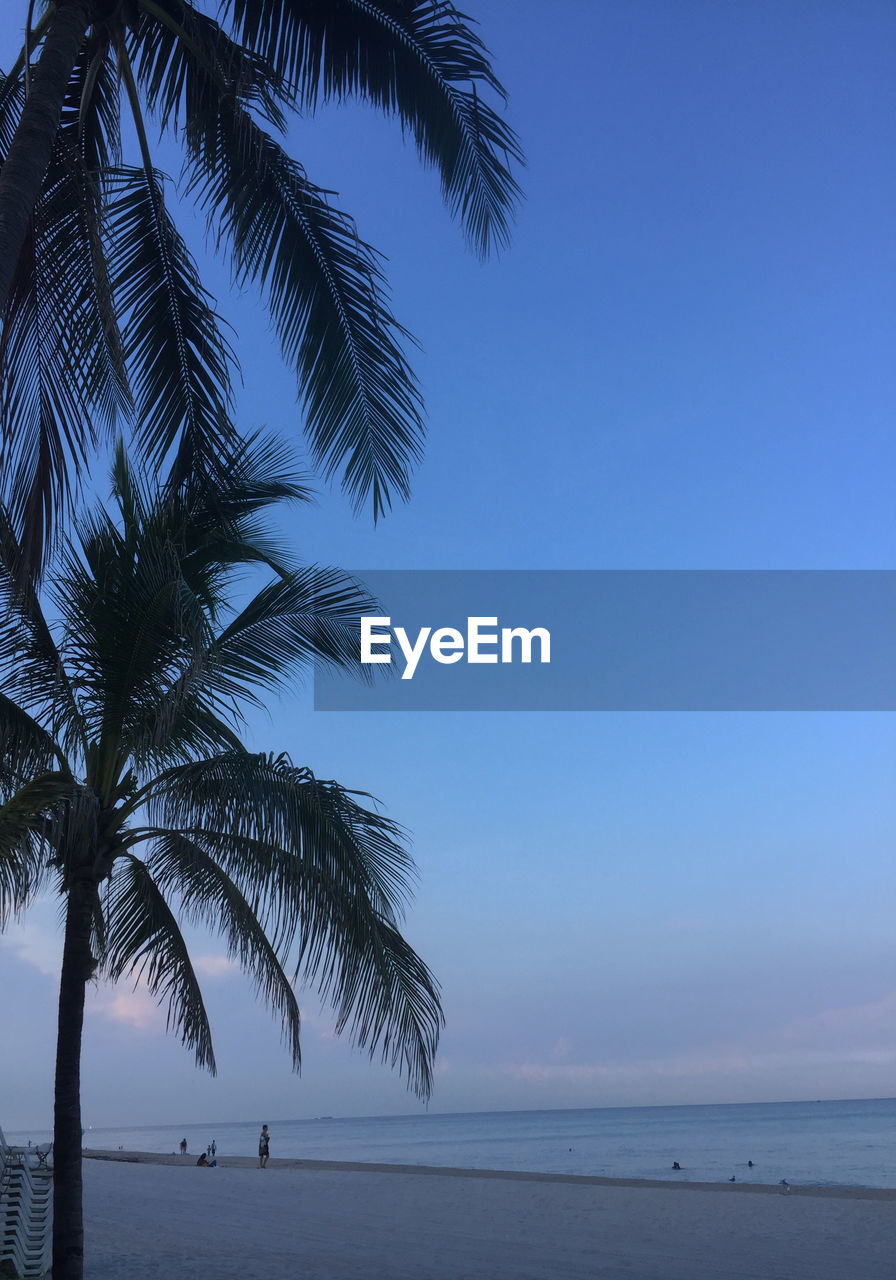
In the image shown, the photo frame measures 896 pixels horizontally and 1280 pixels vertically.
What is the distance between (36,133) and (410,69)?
2.42 m

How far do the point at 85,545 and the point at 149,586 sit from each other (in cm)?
124

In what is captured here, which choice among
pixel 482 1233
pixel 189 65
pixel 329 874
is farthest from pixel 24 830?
pixel 482 1233

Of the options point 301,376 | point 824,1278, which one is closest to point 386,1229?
point 824,1278

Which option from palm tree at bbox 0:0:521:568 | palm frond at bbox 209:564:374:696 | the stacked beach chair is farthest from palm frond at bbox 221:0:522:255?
the stacked beach chair

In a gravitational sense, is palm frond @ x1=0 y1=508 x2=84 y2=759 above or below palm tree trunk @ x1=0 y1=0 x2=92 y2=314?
below

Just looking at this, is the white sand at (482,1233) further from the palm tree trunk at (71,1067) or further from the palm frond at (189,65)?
the palm frond at (189,65)

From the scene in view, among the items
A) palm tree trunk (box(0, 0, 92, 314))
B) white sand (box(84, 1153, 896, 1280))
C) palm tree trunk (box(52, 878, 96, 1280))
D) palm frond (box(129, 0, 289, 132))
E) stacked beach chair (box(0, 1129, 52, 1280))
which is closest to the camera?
palm tree trunk (box(0, 0, 92, 314))

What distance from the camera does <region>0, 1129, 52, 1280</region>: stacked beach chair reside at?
8.17m

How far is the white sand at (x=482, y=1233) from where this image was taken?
10.5 m

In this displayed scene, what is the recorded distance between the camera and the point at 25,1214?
27.3 ft

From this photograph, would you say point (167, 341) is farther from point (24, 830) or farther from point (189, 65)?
point (24, 830)

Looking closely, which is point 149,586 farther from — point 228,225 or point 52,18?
point 52,18

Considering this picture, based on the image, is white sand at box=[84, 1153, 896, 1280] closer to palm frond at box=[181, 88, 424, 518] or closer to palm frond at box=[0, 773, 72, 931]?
palm frond at box=[0, 773, 72, 931]

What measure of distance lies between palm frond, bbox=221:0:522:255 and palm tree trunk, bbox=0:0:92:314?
128cm
